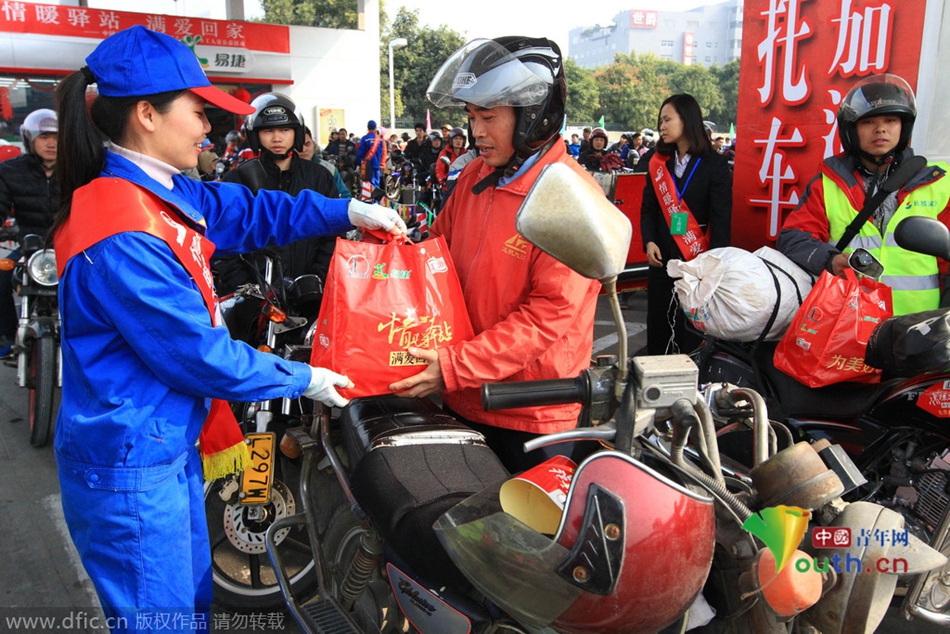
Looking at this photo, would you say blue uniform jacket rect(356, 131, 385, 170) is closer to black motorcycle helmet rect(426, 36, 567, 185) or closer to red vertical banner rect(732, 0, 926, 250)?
red vertical banner rect(732, 0, 926, 250)

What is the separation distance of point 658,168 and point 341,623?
12.1 feet

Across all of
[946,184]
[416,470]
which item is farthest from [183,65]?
[946,184]

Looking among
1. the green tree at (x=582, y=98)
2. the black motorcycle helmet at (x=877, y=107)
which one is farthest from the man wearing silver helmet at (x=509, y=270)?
the green tree at (x=582, y=98)

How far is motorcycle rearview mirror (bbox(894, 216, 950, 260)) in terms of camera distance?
2008 mm

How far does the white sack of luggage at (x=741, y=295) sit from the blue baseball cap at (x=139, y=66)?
7.11ft

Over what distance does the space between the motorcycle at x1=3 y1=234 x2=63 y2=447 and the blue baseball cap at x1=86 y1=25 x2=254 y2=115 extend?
9.93ft

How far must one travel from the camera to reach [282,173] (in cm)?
421

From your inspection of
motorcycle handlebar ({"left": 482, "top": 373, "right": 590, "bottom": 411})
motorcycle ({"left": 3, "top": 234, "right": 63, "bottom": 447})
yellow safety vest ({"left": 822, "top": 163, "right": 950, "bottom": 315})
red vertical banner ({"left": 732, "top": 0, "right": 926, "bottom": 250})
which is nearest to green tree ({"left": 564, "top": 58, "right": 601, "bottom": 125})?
red vertical banner ({"left": 732, "top": 0, "right": 926, "bottom": 250})

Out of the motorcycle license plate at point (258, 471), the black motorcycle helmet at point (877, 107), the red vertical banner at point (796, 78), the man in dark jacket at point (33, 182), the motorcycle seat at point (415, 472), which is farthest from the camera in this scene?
the man in dark jacket at point (33, 182)

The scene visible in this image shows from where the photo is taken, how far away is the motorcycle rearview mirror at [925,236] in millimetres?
2008

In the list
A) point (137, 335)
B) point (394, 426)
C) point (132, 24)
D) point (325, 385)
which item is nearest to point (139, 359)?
point (137, 335)

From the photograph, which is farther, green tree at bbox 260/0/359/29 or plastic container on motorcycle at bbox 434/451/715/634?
green tree at bbox 260/0/359/29

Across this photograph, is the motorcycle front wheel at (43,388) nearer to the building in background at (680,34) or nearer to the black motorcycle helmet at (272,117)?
the black motorcycle helmet at (272,117)

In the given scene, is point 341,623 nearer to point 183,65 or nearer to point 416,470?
point 416,470
